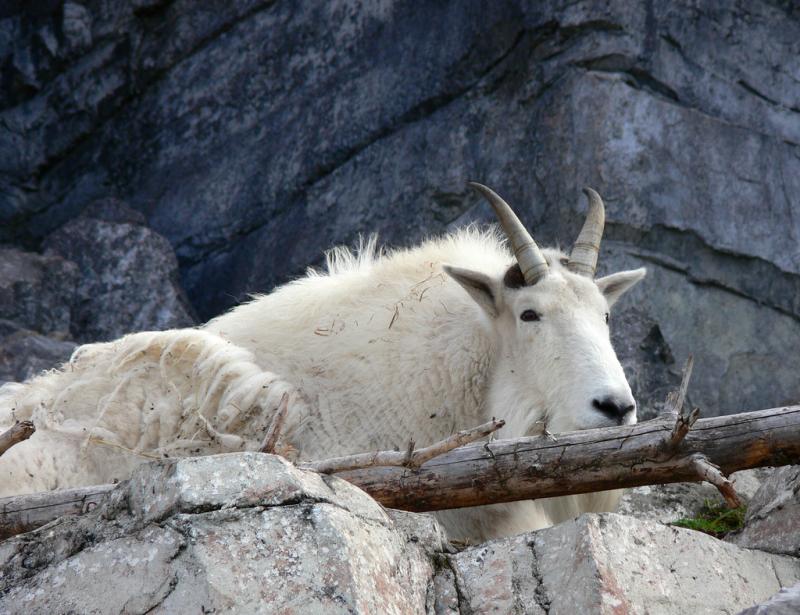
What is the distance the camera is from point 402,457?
160 inches

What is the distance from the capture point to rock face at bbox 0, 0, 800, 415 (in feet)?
28.7

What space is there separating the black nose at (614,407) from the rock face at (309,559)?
1.38 m

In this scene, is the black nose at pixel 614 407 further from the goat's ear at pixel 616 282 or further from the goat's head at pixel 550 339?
the goat's ear at pixel 616 282

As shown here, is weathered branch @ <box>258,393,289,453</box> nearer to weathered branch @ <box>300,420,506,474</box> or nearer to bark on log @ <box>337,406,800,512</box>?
weathered branch @ <box>300,420,506,474</box>

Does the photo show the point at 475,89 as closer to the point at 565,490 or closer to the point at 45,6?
the point at 45,6

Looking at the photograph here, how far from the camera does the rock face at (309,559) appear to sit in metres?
3.46

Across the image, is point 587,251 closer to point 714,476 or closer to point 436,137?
point 714,476

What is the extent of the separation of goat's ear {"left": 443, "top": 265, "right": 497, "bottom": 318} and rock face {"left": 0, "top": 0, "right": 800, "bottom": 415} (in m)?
2.47

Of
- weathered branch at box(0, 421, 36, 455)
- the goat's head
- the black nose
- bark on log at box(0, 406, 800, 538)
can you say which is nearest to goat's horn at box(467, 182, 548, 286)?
the goat's head

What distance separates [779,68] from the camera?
9.28 metres

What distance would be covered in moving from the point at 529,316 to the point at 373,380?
2.98 feet

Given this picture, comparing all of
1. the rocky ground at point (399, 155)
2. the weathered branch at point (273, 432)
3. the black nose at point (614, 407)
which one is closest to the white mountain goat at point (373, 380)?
the black nose at point (614, 407)

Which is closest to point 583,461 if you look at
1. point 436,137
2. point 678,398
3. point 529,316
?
point 678,398

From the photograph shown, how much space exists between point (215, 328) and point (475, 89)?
357 cm
